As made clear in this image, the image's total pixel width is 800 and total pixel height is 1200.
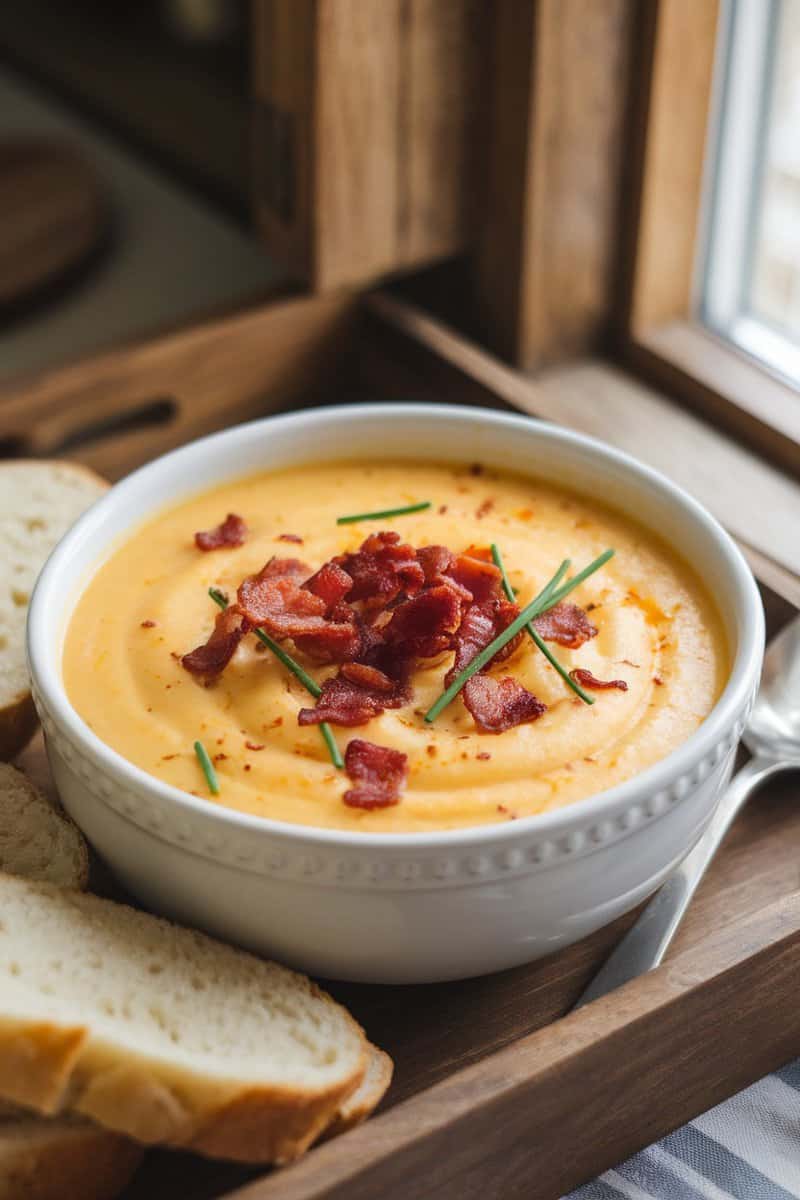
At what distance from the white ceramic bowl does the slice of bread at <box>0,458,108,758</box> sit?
182mm

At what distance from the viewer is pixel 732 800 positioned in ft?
6.11

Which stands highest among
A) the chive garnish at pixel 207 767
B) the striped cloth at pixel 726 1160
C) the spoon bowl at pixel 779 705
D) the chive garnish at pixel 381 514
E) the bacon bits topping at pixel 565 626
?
the bacon bits topping at pixel 565 626

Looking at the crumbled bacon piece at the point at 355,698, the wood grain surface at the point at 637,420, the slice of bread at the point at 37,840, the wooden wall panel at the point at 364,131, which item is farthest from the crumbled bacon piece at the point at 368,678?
the wooden wall panel at the point at 364,131

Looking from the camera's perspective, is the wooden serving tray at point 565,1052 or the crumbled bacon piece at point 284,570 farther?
the crumbled bacon piece at point 284,570

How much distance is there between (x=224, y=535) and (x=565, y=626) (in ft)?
1.53

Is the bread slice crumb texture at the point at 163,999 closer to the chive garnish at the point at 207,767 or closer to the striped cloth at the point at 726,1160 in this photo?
the chive garnish at the point at 207,767

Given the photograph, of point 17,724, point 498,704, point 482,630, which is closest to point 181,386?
point 17,724

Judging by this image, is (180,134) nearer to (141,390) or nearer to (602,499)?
(141,390)

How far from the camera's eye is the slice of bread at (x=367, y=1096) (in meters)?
1.49

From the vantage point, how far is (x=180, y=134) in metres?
3.47

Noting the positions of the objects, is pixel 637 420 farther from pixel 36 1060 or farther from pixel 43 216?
pixel 36 1060

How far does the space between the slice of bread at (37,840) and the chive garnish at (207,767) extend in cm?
24

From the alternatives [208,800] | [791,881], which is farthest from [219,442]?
[791,881]

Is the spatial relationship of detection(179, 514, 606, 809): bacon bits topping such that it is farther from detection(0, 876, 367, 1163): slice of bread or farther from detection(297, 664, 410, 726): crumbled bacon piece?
detection(0, 876, 367, 1163): slice of bread
